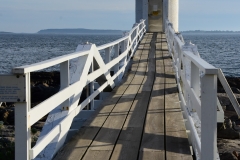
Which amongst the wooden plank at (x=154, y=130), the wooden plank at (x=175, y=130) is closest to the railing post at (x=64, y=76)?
the wooden plank at (x=154, y=130)

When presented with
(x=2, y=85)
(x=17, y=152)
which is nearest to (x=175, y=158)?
(x=17, y=152)

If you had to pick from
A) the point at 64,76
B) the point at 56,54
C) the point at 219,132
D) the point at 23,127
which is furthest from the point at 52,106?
the point at 56,54

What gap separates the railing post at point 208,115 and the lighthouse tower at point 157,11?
2587 cm

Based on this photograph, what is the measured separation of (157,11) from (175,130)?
2695cm

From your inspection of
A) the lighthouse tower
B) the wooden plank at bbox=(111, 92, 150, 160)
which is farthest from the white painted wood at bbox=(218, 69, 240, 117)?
the lighthouse tower

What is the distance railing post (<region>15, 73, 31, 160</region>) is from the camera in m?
4.13

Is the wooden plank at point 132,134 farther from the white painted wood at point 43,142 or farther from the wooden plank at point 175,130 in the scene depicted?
the white painted wood at point 43,142

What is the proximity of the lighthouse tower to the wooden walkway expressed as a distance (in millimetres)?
19924

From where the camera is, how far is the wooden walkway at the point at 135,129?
17.8ft

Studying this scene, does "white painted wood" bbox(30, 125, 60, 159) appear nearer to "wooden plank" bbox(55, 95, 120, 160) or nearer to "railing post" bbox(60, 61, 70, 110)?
"wooden plank" bbox(55, 95, 120, 160)

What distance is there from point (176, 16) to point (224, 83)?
27367 mm

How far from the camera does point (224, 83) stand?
160 inches

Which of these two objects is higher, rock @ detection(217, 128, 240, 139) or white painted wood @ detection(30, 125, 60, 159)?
white painted wood @ detection(30, 125, 60, 159)

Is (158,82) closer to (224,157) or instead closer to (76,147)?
(224,157)
